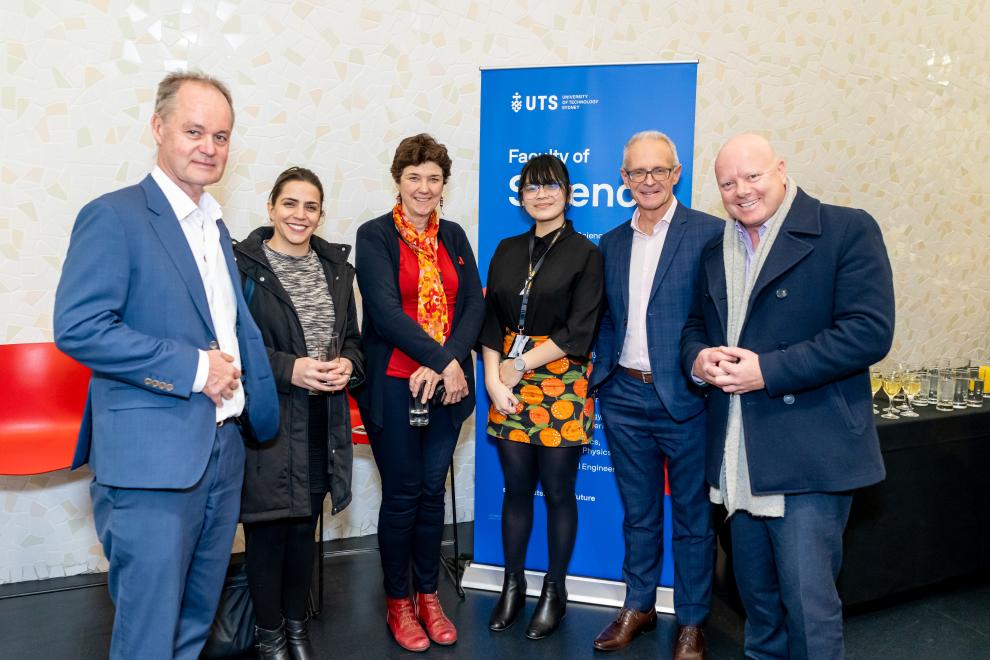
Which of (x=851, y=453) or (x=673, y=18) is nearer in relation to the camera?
(x=851, y=453)

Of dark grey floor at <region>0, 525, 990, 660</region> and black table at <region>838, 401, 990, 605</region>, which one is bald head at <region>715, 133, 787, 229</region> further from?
dark grey floor at <region>0, 525, 990, 660</region>

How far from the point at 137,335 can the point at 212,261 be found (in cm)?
33

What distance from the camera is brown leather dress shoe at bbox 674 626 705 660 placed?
263 cm

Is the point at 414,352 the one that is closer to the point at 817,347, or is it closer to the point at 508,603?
the point at 508,603

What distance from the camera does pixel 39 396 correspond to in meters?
3.11

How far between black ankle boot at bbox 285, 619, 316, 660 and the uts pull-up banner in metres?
1.04

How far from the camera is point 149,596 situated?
1767mm

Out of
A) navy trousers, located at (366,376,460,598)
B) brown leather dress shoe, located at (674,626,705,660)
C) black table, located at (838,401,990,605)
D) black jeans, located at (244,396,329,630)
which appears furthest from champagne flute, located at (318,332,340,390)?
black table, located at (838,401,990,605)

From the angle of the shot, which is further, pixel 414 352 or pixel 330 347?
pixel 414 352

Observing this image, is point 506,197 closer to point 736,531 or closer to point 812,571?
point 736,531

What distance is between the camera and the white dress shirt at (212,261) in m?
1.86

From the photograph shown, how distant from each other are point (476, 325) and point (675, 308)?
2.43 ft

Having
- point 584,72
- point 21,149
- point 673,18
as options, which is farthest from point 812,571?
point 21,149

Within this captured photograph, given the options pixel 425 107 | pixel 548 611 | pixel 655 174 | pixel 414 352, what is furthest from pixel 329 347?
pixel 425 107
